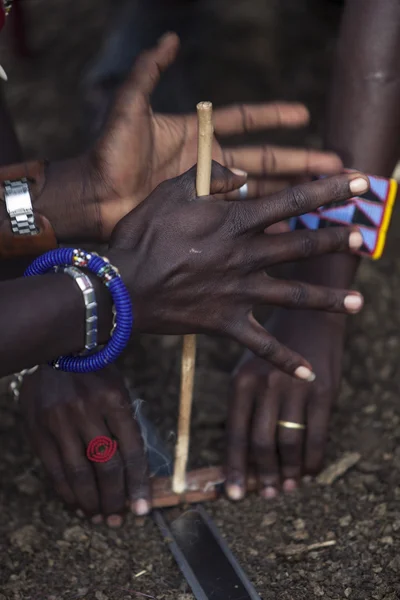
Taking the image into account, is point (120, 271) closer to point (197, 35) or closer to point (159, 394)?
point (159, 394)

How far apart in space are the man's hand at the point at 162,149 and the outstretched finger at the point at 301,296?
30cm

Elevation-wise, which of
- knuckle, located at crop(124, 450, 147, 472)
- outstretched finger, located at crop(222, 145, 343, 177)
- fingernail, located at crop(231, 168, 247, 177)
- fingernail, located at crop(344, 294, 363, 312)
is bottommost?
knuckle, located at crop(124, 450, 147, 472)

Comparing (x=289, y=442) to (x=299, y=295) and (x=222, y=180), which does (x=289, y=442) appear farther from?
(x=222, y=180)

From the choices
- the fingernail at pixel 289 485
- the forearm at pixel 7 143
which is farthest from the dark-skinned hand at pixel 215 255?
the forearm at pixel 7 143

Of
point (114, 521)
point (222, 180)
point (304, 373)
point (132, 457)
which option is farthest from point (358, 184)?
point (114, 521)

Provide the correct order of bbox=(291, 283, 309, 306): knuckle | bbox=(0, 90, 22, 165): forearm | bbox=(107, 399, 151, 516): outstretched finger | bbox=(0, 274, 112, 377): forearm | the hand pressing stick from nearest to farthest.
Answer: bbox=(0, 274, 112, 377): forearm, the hand pressing stick, bbox=(291, 283, 309, 306): knuckle, bbox=(107, 399, 151, 516): outstretched finger, bbox=(0, 90, 22, 165): forearm

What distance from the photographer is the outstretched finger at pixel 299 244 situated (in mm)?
1504

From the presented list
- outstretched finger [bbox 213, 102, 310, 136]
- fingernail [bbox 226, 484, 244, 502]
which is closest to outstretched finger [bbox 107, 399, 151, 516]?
fingernail [bbox 226, 484, 244, 502]

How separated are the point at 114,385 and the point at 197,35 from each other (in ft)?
6.38

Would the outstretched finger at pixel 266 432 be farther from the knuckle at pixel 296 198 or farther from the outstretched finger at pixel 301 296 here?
the knuckle at pixel 296 198

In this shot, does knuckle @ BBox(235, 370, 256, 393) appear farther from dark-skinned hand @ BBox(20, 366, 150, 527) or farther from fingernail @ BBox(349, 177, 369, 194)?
fingernail @ BBox(349, 177, 369, 194)

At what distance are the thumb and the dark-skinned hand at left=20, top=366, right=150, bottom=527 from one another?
1.50ft

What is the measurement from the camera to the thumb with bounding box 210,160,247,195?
1487 millimetres

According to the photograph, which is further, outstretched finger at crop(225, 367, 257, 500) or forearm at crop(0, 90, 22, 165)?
forearm at crop(0, 90, 22, 165)
